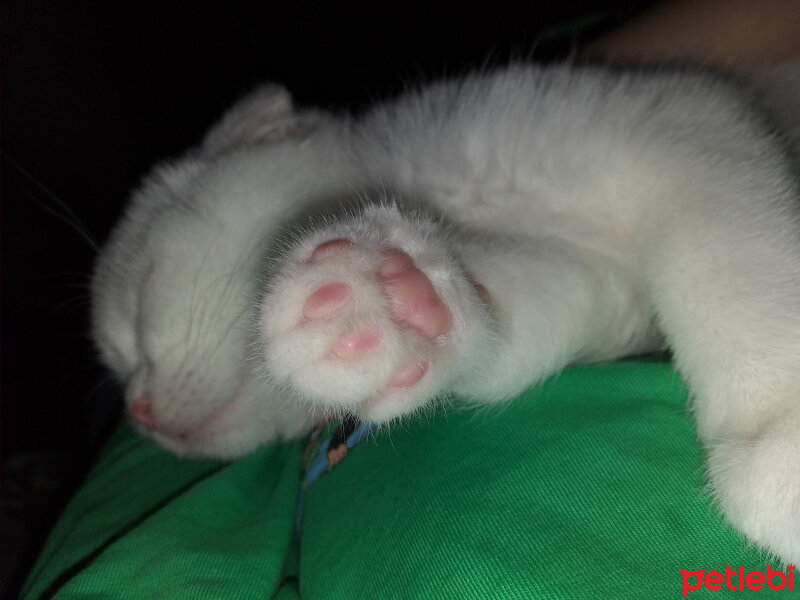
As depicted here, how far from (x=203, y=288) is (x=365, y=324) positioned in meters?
0.50

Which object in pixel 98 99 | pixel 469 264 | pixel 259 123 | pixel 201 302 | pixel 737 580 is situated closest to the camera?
pixel 737 580

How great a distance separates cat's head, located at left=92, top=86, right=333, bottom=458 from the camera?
975mm

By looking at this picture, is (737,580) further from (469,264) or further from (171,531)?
(171,531)

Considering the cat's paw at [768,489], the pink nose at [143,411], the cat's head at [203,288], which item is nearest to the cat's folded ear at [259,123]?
the cat's head at [203,288]

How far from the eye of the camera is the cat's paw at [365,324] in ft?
1.85

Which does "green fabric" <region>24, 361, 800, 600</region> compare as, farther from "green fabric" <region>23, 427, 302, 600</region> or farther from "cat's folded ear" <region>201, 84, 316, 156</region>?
"cat's folded ear" <region>201, 84, 316, 156</region>

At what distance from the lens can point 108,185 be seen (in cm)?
168

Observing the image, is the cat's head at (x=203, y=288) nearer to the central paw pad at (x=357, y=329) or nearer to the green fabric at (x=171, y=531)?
the green fabric at (x=171, y=531)

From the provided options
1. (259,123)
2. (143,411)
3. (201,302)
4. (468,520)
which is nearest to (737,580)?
(468,520)

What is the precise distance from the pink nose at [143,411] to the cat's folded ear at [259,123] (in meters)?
0.47

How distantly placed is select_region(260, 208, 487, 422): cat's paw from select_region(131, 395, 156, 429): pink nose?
1.77 ft

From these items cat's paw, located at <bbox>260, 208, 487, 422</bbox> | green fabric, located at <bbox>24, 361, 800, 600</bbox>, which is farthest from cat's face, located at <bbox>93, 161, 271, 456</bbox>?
cat's paw, located at <bbox>260, 208, 487, 422</bbox>

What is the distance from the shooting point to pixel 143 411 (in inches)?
41.6

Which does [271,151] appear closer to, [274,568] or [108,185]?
[274,568]
